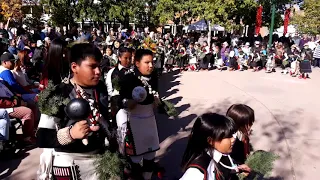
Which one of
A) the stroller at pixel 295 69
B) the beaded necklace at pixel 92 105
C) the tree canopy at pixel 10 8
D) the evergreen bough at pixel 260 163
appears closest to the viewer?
the beaded necklace at pixel 92 105

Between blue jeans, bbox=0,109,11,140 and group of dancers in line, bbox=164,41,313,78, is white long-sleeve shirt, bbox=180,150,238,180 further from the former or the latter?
group of dancers in line, bbox=164,41,313,78

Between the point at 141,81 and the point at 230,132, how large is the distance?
1.59 metres

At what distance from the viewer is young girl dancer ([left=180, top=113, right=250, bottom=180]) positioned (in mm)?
1967

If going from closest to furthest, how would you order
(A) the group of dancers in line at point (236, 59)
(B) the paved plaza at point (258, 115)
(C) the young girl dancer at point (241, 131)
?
(C) the young girl dancer at point (241, 131) → (B) the paved plaza at point (258, 115) → (A) the group of dancers in line at point (236, 59)

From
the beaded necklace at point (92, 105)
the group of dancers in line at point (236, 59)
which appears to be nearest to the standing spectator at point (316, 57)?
the group of dancers in line at point (236, 59)

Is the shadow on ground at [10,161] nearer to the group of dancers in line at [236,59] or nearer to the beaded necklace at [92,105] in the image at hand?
the beaded necklace at [92,105]

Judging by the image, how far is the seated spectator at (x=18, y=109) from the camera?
4.62 m

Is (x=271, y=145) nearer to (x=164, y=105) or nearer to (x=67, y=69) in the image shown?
(x=164, y=105)

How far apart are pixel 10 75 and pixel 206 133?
13.6ft

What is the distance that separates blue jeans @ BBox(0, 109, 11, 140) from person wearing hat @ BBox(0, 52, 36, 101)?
3.08 ft

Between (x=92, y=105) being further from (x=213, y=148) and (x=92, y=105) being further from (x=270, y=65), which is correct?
(x=270, y=65)

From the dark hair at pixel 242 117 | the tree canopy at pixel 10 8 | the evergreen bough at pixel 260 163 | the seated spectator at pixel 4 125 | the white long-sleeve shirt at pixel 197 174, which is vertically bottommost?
the seated spectator at pixel 4 125

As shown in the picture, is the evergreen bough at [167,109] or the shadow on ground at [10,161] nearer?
the evergreen bough at [167,109]

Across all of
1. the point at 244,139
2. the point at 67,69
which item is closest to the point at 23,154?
the point at 67,69
